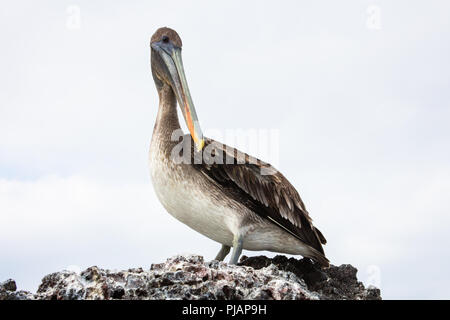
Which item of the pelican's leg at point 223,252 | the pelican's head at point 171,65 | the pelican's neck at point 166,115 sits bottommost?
the pelican's leg at point 223,252

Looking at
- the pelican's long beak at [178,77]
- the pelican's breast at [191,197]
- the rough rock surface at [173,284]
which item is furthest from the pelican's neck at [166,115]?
the rough rock surface at [173,284]

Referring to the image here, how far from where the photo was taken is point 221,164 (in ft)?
21.8

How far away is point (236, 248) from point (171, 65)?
244 centimetres

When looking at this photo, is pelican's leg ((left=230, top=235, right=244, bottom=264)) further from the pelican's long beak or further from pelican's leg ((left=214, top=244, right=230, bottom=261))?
the pelican's long beak

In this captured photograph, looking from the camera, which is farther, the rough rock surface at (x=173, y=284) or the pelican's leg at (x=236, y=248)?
the pelican's leg at (x=236, y=248)

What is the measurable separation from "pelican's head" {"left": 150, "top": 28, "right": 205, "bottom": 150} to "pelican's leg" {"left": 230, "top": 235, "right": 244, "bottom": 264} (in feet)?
5.12

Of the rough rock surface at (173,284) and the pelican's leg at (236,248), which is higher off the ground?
the pelican's leg at (236,248)

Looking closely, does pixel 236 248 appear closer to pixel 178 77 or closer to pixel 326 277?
pixel 326 277

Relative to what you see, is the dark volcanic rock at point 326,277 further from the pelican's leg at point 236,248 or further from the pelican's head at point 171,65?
the pelican's head at point 171,65

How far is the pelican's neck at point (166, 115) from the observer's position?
6930 millimetres

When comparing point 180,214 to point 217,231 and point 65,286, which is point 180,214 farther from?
point 65,286

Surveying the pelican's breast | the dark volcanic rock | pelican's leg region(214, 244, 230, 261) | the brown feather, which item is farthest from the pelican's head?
the dark volcanic rock

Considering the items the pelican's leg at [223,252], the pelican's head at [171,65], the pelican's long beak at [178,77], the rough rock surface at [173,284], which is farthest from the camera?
the pelican's leg at [223,252]
